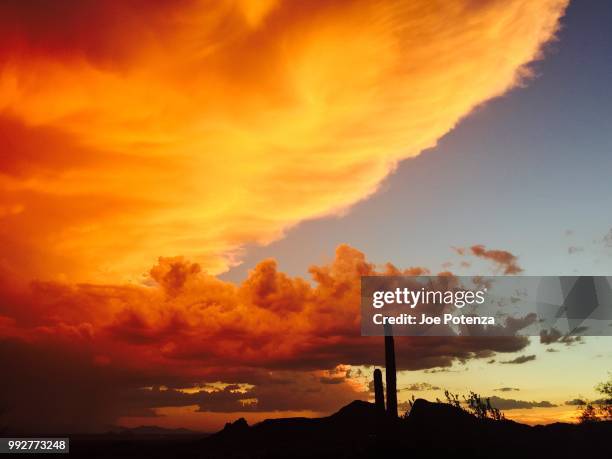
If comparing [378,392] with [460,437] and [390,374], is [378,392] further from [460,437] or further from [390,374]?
[460,437]

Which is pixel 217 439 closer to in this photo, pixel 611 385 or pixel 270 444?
pixel 270 444

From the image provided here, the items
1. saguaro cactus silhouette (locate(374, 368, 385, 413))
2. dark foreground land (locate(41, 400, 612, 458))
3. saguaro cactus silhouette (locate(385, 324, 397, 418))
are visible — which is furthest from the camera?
Answer: saguaro cactus silhouette (locate(374, 368, 385, 413))

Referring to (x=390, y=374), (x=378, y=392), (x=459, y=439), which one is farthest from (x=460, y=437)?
(x=390, y=374)

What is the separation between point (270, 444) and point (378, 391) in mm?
20005

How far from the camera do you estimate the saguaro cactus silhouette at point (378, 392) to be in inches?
1125

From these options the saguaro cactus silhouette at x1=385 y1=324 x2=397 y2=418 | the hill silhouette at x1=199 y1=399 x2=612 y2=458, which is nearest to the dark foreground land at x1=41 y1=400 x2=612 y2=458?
the hill silhouette at x1=199 y1=399 x2=612 y2=458

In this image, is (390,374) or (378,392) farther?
(378,392)

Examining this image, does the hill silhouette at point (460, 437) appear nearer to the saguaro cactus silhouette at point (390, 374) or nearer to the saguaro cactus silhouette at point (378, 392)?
the saguaro cactus silhouette at point (378, 392)

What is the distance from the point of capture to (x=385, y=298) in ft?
93.6

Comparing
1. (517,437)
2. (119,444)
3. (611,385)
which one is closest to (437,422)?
(517,437)

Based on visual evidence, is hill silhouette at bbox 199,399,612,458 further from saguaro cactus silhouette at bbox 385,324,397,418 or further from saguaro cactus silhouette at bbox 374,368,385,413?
saguaro cactus silhouette at bbox 385,324,397,418

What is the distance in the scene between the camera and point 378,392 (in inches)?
1129

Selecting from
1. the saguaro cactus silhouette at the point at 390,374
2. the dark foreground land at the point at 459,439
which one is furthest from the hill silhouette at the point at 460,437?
the saguaro cactus silhouette at the point at 390,374

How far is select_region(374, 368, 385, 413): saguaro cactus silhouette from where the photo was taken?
93.7 ft
